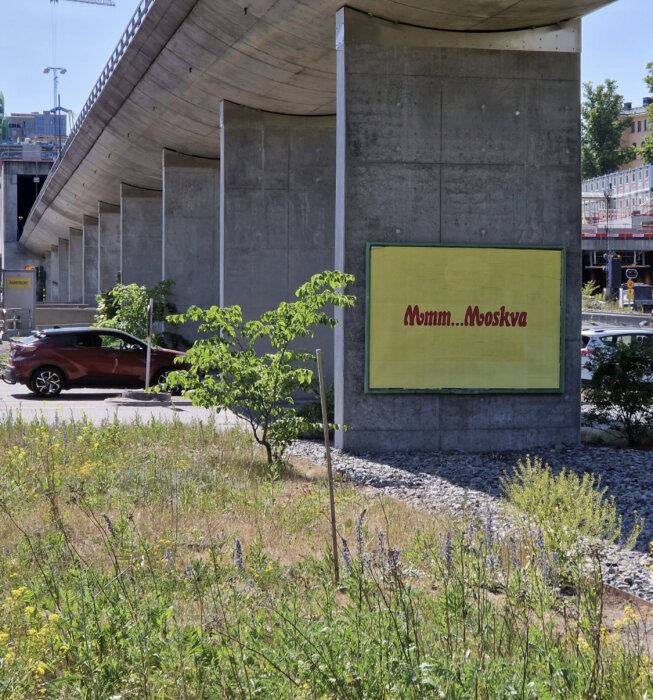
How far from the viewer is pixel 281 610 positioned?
517 cm

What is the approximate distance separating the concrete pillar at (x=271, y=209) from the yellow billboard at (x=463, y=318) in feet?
27.5

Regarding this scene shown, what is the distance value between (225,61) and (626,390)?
32.7 feet

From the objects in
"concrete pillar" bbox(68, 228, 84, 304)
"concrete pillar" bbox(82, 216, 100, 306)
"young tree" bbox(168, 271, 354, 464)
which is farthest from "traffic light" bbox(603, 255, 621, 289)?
"young tree" bbox(168, 271, 354, 464)

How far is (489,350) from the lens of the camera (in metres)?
14.2

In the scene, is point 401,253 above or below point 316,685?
above

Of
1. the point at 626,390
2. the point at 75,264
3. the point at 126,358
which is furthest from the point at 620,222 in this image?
the point at 626,390

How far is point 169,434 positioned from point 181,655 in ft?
29.7

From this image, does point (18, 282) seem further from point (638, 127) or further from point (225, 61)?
point (638, 127)

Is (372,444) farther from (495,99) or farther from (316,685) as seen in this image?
(316,685)

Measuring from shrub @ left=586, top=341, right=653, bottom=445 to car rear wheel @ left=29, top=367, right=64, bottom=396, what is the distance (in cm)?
1183

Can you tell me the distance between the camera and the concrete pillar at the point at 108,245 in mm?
51750

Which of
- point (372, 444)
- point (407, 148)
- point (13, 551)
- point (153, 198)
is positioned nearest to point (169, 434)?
point (372, 444)

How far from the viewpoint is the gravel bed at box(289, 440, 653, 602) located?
30.7 ft

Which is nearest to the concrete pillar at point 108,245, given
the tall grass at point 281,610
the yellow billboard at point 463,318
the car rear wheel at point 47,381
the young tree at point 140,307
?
the young tree at point 140,307
